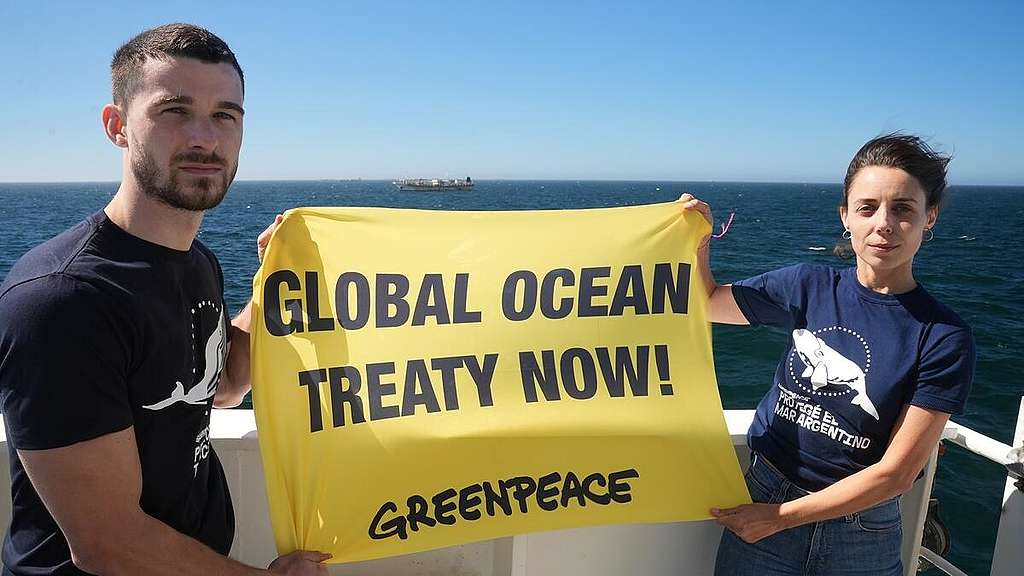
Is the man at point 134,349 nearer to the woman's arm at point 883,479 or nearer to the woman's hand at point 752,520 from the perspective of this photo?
the woman's hand at point 752,520

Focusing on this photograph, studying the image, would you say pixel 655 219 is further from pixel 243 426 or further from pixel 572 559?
pixel 243 426

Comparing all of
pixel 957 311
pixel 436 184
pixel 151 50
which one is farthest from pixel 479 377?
pixel 436 184

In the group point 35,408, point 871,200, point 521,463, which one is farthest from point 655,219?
point 35,408

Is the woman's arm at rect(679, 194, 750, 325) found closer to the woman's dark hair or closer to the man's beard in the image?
the woman's dark hair

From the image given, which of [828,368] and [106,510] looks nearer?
[106,510]

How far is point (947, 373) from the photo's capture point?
191cm

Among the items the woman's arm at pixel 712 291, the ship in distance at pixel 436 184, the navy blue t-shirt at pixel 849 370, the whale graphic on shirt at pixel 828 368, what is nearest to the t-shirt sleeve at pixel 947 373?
the navy blue t-shirt at pixel 849 370

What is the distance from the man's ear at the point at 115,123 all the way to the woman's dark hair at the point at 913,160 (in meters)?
2.19

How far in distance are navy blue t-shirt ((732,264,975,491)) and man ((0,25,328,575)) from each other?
5.63 feet

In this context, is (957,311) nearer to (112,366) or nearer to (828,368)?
(828,368)

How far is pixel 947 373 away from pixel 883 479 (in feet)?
1.20

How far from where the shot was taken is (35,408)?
53.0 inches

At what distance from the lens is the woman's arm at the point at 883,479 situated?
1922 millimetres

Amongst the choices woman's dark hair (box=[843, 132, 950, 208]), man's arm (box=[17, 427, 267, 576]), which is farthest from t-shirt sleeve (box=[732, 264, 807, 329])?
man's arm (box=[17, 427, 267, 576])
